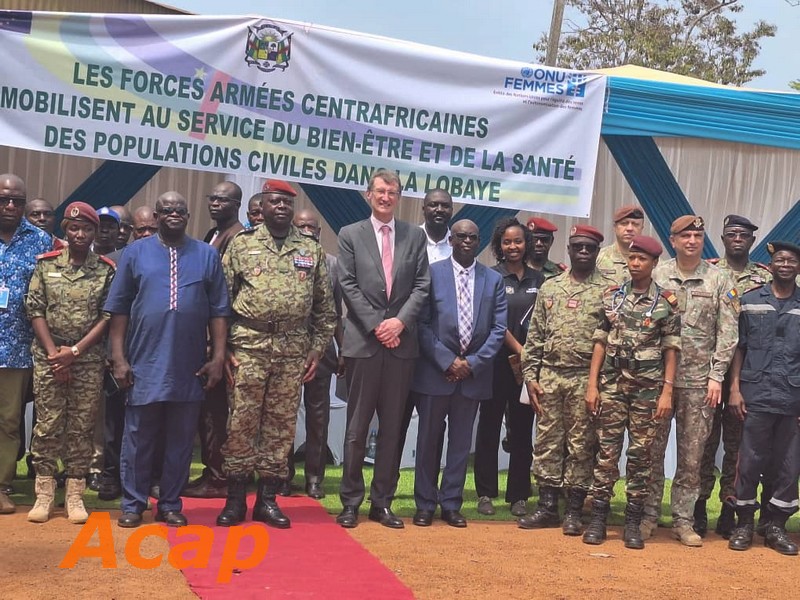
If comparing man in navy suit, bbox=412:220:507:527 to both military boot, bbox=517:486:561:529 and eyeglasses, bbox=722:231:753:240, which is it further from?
eyeglasses, bbox=722:231:753:240

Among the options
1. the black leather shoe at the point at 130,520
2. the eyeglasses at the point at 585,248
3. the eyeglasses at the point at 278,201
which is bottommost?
the black leather shoe at the point at 130,520

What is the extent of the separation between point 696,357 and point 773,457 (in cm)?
78

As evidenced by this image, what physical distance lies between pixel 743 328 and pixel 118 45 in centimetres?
469

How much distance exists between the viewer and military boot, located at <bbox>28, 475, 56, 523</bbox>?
5824mm

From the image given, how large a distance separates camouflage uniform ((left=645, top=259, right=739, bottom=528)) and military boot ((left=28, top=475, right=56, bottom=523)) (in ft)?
11.5

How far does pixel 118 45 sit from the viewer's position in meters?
7.46

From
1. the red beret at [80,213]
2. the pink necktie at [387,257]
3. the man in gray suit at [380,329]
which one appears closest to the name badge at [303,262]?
the man in gray suit at [380,329]

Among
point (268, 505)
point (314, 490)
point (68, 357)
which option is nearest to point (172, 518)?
point (268, 505)

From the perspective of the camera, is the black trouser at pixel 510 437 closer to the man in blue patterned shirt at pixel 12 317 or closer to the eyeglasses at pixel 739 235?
the eyeglasses at pixel 739 235

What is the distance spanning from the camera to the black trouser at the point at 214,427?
21.9ft

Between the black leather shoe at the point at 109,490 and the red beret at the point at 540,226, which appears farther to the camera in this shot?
the red beret at the point at 540,226

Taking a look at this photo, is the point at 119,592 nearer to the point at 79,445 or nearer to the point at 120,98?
the point at 79,445

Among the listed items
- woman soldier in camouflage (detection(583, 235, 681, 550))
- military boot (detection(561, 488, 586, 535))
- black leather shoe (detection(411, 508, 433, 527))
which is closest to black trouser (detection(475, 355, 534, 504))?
military boot (detection(561, 488, 586, 535))

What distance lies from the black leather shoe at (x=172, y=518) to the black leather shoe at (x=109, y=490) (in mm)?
769
